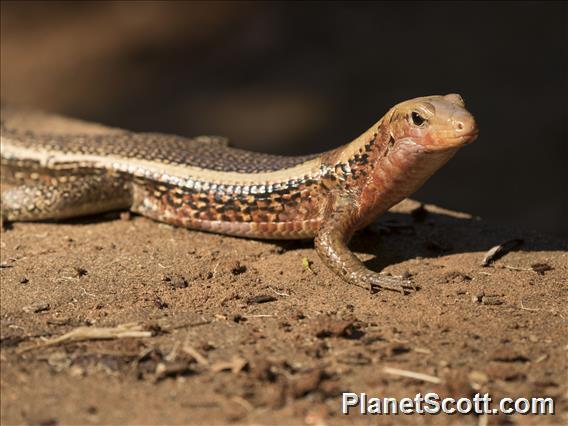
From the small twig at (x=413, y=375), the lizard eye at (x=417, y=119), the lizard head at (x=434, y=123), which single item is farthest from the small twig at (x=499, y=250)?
the small twig at (x=413, y=375)

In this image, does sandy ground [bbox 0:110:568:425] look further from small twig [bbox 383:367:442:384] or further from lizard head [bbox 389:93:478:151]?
lizard head [bbox 389:93:478:151]

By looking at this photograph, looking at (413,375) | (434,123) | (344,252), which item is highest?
(434,123)

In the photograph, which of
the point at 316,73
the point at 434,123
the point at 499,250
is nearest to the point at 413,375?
the point at 434,123

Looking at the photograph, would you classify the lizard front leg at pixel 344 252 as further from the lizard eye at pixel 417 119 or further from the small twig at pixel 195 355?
the small twig at pixel 195 355

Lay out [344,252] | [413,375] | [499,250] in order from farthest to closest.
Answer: [499,250], [344,252], [413,375]

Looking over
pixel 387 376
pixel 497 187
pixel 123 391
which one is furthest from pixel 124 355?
pixel 497 187

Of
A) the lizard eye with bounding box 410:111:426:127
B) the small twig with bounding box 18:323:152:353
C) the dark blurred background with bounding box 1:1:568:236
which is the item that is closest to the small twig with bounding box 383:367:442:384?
the small twig with bounding box 18:323:152:353

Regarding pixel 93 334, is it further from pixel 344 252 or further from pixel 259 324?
pixel 344 252
